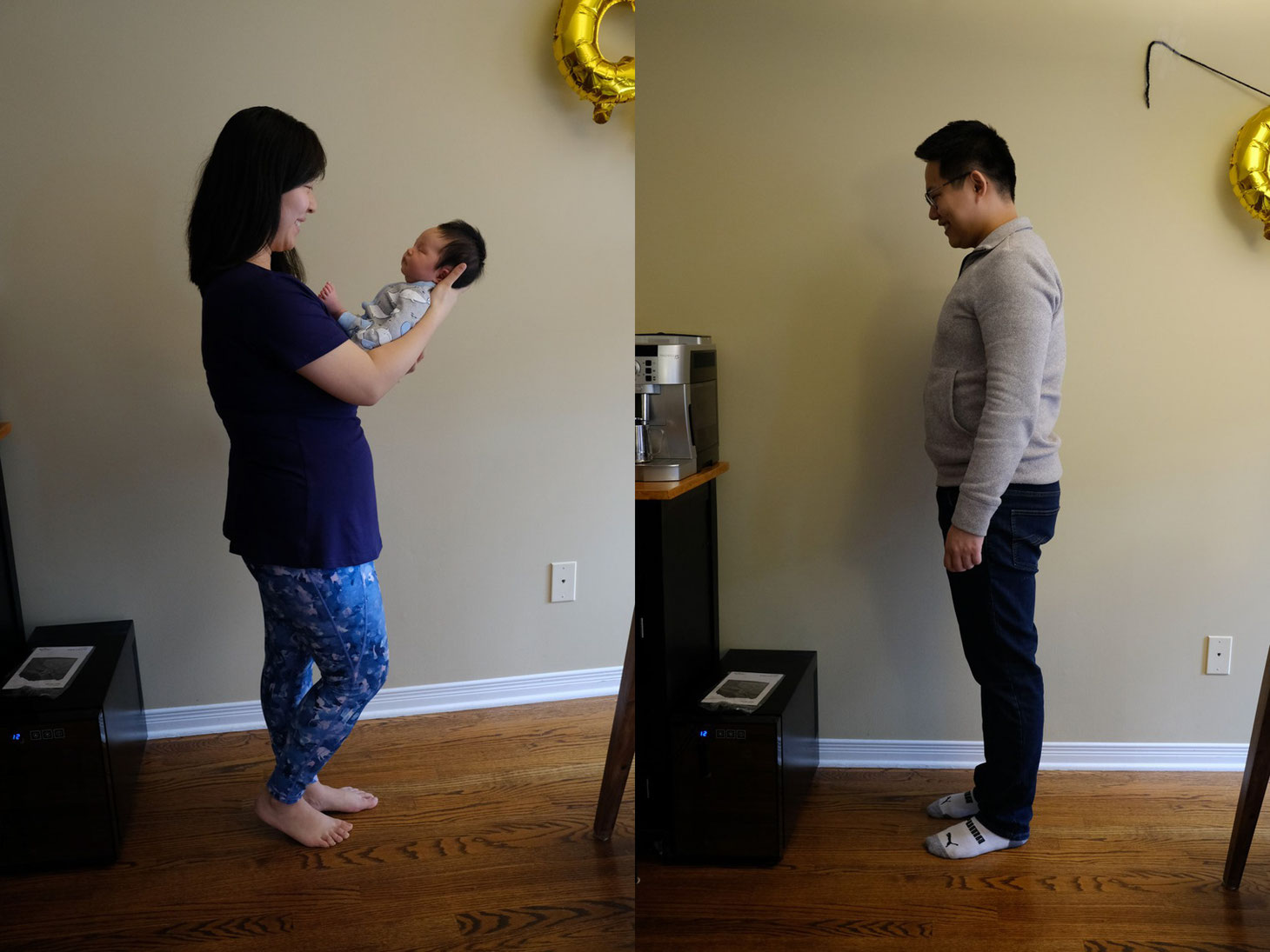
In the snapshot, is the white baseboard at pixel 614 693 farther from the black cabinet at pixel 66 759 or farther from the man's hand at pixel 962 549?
the man's hand at pixel 962 549

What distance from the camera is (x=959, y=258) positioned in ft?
3.16

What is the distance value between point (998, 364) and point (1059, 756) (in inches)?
20.8

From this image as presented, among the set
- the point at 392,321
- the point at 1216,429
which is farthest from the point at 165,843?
the point at 1216,429

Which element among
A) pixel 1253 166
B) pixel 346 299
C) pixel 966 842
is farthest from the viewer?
pixel 966 842

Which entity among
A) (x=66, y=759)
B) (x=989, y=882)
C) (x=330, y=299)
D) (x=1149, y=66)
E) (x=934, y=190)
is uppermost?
(x=1149, y=66)

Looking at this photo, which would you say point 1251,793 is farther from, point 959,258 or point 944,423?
point 959,258

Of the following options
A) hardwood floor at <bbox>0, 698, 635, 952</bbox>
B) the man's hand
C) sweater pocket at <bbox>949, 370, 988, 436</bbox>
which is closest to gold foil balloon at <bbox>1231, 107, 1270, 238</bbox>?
sweater pocket at <bbox>949, 370, 988, 436</bbox>

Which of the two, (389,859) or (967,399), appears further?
(389,859)

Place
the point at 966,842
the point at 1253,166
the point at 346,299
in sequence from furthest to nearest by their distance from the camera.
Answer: the point at 966,842 → the point at 346,299 → the point at 1253,166

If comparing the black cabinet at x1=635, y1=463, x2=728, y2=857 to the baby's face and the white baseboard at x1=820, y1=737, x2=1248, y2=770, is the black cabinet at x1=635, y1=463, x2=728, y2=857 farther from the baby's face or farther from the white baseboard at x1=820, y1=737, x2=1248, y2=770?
the baby's face

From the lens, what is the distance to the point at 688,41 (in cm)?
Answer: 98

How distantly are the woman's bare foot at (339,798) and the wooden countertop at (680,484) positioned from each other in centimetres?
55

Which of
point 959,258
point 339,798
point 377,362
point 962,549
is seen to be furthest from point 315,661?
point 959,258

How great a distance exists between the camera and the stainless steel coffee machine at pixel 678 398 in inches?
38.4
